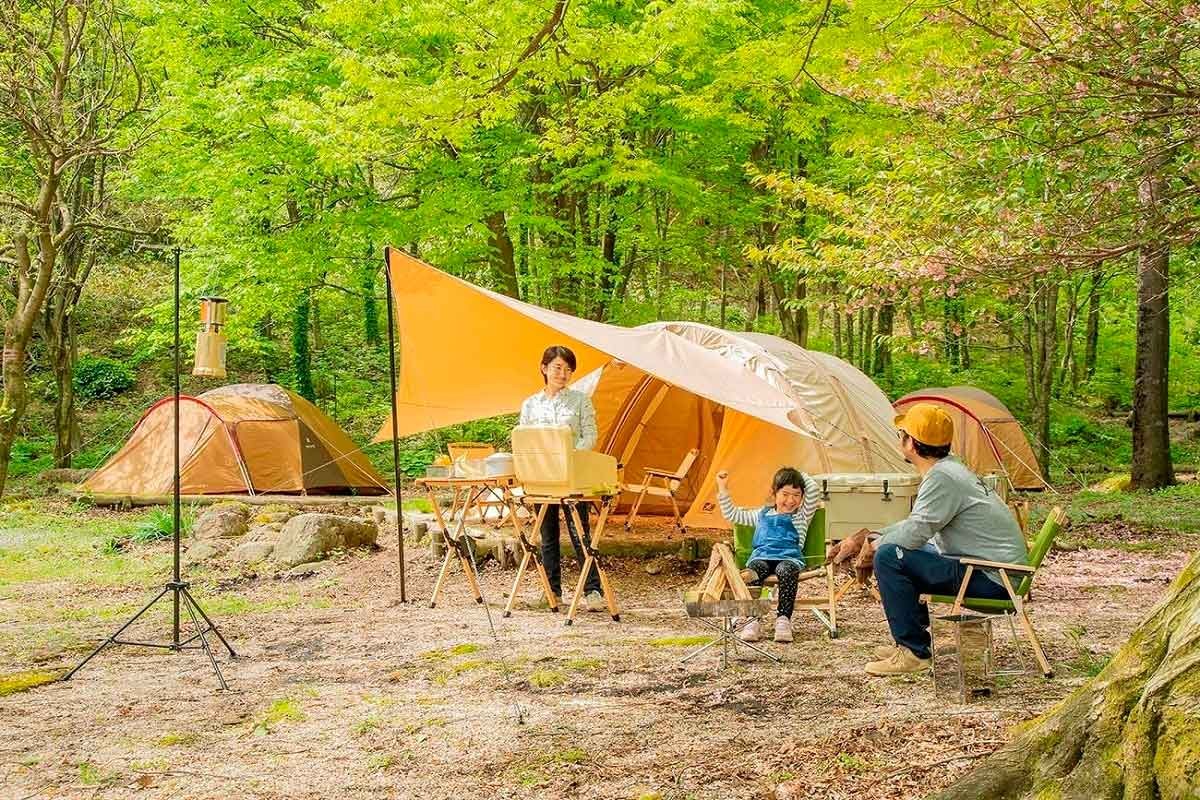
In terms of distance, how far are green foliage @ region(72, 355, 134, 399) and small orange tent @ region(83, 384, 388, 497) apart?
6.89 meters

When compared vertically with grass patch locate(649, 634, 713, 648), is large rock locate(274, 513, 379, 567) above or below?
above

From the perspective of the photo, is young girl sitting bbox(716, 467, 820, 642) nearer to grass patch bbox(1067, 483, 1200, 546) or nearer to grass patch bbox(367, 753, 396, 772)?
grass patch bbox(367, 753, 396, 772)

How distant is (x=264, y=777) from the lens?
3.60 meters

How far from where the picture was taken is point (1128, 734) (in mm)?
2230

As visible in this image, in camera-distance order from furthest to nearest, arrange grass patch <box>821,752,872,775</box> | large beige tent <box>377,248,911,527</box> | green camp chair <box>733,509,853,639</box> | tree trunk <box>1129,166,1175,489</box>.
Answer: tree trunk <box>1129,166,1175,489</box>
large beige tent <box>377,248,911,527</box>
green camp chair <box>733,509,853,639</box>
grass patch <box>821,752,872,775</box>

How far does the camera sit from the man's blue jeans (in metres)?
4.39

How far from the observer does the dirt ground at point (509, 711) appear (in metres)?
3.40

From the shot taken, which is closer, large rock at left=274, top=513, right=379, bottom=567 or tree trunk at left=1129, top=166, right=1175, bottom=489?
large rock at left=274, top=513, right=379, bottom=567

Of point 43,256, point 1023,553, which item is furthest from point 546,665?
point 43,256

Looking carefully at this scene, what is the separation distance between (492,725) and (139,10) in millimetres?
12087

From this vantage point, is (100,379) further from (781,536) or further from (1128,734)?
(1128,734)

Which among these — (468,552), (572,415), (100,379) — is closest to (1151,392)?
(572,415)

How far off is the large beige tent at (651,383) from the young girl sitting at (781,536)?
661 mm

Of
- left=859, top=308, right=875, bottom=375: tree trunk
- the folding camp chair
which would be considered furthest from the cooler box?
left=859, top=308, right=875, bottom=375: tree trunk
